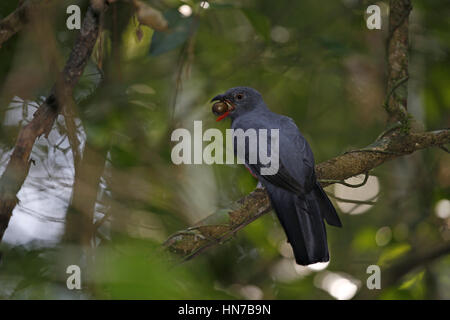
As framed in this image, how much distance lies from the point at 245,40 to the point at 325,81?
2.87 feet

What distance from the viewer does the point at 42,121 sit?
6.45 feet

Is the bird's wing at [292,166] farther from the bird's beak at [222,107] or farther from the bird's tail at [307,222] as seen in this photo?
the bird's beak at [222,107]

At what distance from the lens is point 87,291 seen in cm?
150

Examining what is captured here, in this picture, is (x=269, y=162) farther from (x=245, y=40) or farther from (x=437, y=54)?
(x=437, y=54)

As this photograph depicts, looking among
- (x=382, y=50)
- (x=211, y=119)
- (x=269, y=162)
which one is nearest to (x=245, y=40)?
(x=211, y=119)

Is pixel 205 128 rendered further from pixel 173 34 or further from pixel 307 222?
pixel 307 222

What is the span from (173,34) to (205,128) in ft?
3.51

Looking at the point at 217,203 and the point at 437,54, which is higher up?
the point at 437,54

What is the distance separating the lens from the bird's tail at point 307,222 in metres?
2.02

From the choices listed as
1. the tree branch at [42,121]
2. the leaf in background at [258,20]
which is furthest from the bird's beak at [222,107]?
the tree branch at [42,121]

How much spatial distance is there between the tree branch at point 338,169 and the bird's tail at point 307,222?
7.5 inches

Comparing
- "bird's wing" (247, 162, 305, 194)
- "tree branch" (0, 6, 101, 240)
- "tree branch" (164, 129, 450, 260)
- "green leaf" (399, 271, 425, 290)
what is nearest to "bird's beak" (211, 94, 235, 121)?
"tree branch" (164, 129, 450, 260)

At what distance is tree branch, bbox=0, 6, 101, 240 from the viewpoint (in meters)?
1.85

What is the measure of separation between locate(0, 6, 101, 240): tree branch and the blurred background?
0.11 metres
